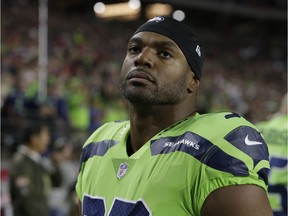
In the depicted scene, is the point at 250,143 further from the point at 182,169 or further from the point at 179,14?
the point at 179,14

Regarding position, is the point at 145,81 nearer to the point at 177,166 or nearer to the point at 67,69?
the point at 177,166

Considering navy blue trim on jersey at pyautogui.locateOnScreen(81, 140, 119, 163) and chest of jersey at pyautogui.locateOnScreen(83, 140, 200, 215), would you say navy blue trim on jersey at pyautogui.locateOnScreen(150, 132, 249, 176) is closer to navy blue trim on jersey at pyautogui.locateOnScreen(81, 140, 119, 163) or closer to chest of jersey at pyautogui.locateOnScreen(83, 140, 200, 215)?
chest of jersey at pyautogui.locateOnScreen(83, 140, 200, 215)

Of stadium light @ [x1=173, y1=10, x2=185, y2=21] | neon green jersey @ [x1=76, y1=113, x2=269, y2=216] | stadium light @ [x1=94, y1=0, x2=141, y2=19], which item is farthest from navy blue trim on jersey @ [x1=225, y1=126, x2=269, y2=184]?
stadium light @ [x1=173, y1=10, x2=185, y2=21]

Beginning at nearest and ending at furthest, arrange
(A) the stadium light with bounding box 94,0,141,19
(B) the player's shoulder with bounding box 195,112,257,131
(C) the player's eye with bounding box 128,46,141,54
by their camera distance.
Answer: (B) the player's shoulder with bounding box 195,112,257,131, (C) the player's eye with bounding box 128,46,141,54, (A) the stadium light with bounding box 94,0,141,19

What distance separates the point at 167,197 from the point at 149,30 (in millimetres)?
620

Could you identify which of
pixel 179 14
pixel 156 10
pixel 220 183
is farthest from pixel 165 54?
pixel 179 14

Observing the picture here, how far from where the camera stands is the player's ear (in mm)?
2079

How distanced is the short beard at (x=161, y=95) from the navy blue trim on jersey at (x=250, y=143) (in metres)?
0.29

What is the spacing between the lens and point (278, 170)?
377cm

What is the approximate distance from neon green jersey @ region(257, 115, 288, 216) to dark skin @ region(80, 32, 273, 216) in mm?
1830

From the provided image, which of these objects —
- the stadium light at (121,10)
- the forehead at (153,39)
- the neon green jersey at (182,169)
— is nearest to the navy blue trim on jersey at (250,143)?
the neon green jersey at (182,169)

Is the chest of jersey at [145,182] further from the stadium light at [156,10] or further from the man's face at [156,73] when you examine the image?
the stadium light at [156,10]

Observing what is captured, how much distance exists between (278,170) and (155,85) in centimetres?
202

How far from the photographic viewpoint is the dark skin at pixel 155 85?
199 cm
